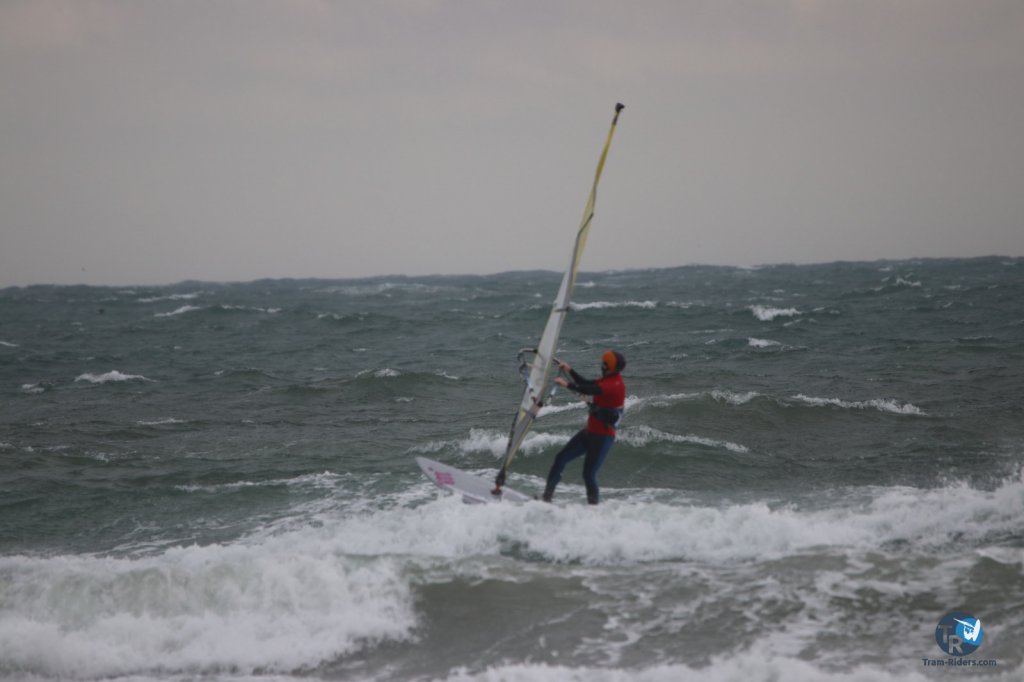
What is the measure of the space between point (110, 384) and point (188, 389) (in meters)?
2.28

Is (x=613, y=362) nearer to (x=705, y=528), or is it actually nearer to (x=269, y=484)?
(x=705, y=528)

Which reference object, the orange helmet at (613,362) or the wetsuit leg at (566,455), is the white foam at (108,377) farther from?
the orange helmet at (613,362)

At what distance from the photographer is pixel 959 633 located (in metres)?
5.29

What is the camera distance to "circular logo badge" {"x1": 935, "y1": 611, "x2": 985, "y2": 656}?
5.14 m

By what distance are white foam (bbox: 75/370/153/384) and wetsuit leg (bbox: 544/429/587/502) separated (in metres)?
14.0

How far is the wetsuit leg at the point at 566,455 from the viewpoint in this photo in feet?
25.4

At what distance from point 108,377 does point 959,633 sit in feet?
60.8

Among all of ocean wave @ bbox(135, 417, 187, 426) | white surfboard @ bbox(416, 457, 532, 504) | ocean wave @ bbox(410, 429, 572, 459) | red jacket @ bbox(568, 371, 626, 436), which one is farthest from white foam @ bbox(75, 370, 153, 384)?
red jacket @ bbox(568, 371, 626, 436)

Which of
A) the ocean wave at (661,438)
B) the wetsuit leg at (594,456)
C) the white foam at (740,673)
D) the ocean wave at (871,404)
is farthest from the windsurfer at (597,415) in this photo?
the ocean wave at (871,404)

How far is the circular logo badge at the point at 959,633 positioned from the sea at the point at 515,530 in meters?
0.04

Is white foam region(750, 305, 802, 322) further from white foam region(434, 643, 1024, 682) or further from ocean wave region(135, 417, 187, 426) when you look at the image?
white foam region(434, 643, 1024, 682)

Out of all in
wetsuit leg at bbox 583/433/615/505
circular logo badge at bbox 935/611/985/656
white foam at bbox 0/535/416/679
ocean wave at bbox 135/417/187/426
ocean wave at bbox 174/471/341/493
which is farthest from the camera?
ocean wave at bbox 135/417/187/426

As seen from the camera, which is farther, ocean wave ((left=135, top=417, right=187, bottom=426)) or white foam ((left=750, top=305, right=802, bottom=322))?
white foam ((left=750, top=305, right=802, bottom=322))

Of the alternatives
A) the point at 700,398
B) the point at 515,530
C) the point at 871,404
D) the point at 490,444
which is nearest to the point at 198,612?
the point at 515,530
